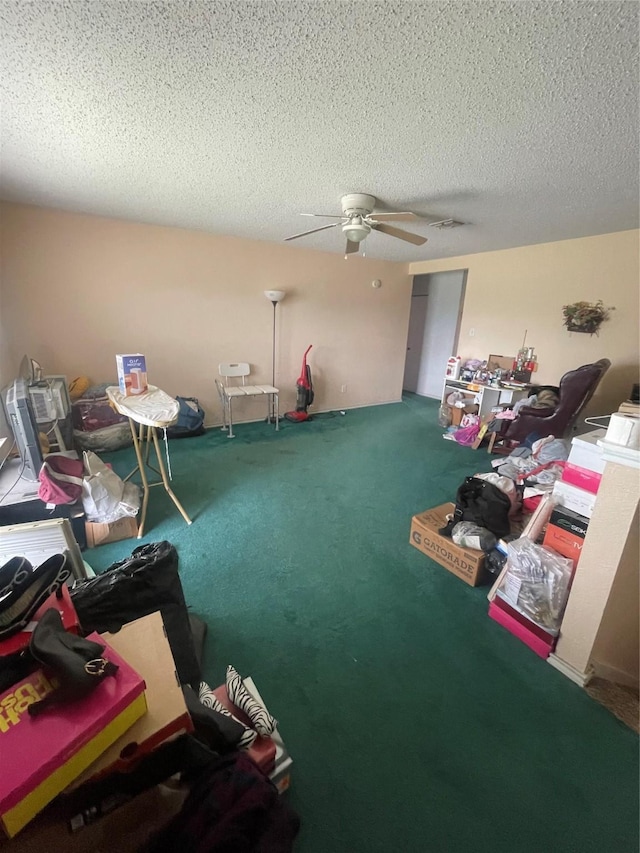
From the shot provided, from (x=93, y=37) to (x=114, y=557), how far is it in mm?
2400

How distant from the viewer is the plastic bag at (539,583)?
62.3 inches

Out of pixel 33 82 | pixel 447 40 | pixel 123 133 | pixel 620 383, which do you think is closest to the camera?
pixel 447 40

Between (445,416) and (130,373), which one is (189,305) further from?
(445,416)

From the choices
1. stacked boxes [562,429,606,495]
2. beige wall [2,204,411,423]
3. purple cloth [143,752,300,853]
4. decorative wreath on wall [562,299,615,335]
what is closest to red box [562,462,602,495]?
stacked boxes [562,429,606,495]

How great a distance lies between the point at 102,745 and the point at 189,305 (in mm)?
4140

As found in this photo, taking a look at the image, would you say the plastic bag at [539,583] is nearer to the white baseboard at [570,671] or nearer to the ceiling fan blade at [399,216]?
the white baseboard at [570,671]

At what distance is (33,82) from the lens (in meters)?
1.40

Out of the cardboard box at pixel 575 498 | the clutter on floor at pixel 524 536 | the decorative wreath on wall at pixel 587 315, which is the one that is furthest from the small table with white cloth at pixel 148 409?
the decorative wreath on wall at pixel 587 315

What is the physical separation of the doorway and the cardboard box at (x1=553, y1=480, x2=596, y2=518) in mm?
4278

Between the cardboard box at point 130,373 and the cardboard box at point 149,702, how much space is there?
1.65 m

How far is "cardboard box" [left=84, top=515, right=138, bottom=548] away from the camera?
2232 mm

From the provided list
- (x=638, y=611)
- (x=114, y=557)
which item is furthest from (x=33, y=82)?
(x=638, y=611)

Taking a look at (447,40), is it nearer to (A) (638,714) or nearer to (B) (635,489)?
(B) (635,489)

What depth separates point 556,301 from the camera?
413 cm
